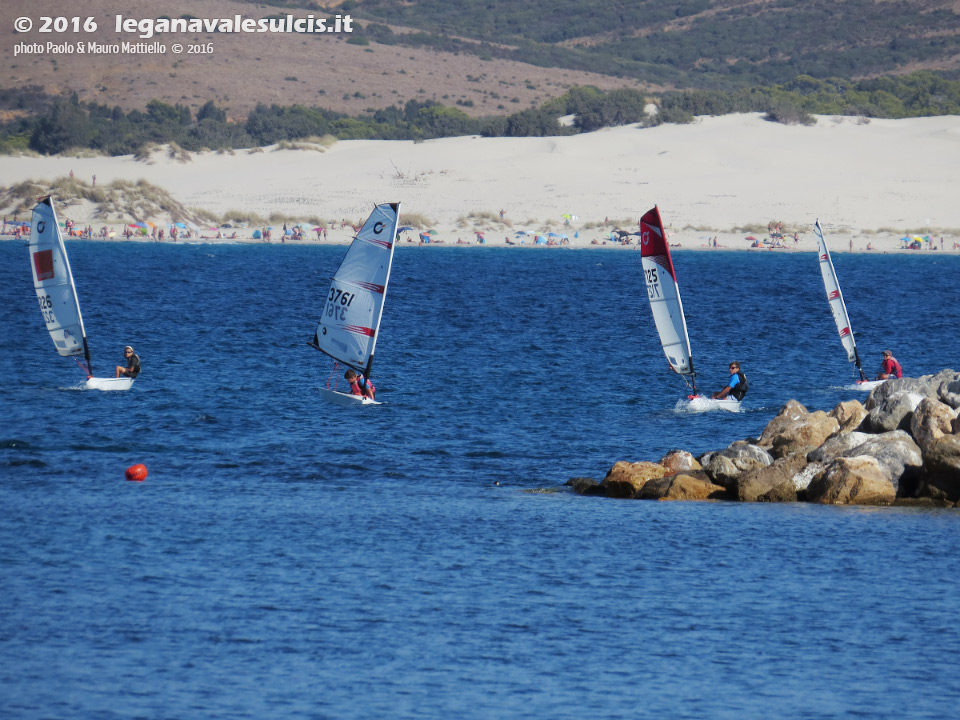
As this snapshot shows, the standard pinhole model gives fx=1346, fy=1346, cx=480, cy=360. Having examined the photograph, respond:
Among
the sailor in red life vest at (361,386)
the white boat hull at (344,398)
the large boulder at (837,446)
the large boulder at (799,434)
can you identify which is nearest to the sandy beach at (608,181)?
the sailor in red life vest at (361,386)

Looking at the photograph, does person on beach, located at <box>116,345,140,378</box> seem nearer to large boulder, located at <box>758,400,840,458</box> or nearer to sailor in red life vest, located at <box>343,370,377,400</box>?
sailor in red life vest, located at <box>343,370,377,400</box>

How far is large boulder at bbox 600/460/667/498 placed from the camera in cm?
2606

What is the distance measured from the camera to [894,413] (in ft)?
90.5

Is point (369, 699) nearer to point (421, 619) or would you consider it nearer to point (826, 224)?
point (421, 619)

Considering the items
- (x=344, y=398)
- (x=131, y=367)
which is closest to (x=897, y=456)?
(x=344, y=398)

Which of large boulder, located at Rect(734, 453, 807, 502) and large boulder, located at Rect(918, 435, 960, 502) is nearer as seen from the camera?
large boulder, located at Rect(918, 435, 960, 502)

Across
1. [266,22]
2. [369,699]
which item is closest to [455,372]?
[369,699]

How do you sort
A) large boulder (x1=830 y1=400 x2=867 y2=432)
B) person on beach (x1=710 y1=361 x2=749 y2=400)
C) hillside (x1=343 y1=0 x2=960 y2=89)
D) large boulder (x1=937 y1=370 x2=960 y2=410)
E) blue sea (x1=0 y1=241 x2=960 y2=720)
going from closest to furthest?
1. blue sea (x1=0 y1=241 x2=960 y2=720)
2. large boulder (x1=937 y1=370 x2=960 y2=410)
3. large boulder (x1=830 y1=400 x2=867 y2=432)
4. person on beach (x1=710 y1=361 x2=749 y2=400)
5. hillside (x1=343 y1=0 x2=960 y2=89)

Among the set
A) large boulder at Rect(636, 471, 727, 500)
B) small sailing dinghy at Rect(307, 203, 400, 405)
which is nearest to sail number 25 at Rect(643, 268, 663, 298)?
small sailing dinghy at Rect(307, 203, 400, 405)

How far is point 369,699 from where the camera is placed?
14961 mm

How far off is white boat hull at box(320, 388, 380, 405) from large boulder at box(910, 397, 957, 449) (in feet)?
53.4

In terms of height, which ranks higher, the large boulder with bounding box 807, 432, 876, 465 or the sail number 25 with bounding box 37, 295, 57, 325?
the sail number 25 with bounding box 37, 295, 57, 325

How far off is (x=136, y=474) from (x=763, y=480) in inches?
489

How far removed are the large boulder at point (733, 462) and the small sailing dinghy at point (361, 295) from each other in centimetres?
1155
